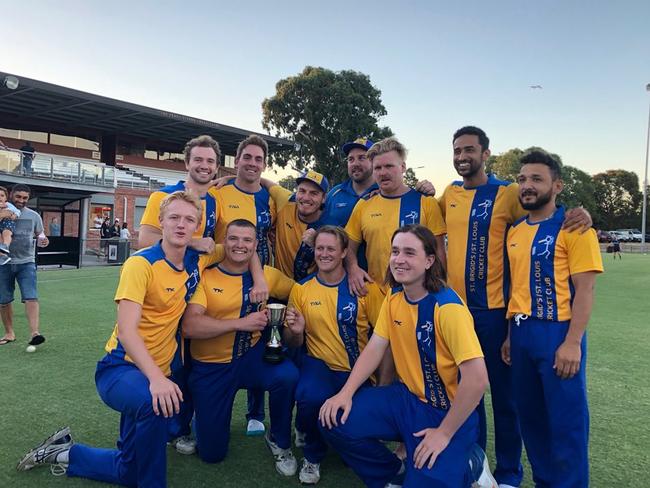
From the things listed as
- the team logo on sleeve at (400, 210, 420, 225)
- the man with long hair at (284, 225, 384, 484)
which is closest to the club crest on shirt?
the man with long hair at (284, 225, 384, 484)

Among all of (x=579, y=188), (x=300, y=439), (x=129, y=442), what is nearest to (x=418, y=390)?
(x=300, y=439)

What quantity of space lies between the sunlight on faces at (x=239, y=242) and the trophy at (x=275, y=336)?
423 millimetres

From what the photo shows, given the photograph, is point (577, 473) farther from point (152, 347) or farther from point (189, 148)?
point (189, 148)

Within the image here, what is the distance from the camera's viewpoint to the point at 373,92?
3628cm

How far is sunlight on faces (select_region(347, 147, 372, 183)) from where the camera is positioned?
419 cm

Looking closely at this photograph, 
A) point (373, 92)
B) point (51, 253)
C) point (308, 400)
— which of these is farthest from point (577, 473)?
point (373, 92)

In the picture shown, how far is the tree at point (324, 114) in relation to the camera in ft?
114

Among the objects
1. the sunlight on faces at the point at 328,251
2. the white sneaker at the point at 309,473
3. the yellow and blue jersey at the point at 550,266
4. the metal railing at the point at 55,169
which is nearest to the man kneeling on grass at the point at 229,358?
the white sneaker at the point at 309,473

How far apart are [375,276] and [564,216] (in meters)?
1.41

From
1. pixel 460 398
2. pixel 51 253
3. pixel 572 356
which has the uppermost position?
pixel 572 356

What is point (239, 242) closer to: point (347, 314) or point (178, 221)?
point (178, 221)

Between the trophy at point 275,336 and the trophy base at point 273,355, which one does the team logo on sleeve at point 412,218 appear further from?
the trophy base at point 273,355

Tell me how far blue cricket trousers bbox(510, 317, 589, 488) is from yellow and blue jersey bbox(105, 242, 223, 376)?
215 cm

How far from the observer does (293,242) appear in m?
4.33
